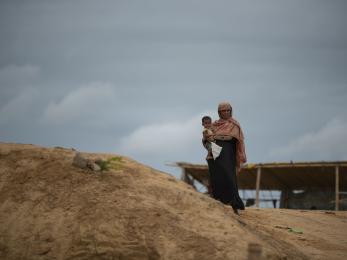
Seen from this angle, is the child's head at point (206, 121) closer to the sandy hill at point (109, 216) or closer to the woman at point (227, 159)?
the woman at point (227, 159)

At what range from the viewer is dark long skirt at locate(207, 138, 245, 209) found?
21.8 ft

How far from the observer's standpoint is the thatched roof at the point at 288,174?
50.1ft

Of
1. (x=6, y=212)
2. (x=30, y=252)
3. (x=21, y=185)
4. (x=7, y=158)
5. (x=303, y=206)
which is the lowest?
(x=30, y=252)

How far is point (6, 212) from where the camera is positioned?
4477mm

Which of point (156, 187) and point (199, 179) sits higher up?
point (199, 179)

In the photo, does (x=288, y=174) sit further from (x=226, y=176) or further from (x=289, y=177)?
(x=226, y=176)

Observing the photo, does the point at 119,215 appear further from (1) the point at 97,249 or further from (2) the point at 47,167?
(2) the point at 47,167

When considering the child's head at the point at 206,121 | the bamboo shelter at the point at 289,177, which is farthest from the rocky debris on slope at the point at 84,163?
the bamboo shelter at the point at 289,177

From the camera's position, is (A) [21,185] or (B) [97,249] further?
(A) [21,185]

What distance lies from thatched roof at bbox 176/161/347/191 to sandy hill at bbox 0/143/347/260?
998 centimetres

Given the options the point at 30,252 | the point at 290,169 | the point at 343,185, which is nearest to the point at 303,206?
the point at 343,185

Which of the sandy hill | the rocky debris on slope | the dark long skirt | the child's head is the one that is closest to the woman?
the dark long skirt

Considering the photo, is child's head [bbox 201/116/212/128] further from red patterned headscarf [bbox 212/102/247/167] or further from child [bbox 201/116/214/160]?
red patterned headscarf [bbox 212/102/247/167]

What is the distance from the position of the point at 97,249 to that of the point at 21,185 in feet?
4.48
